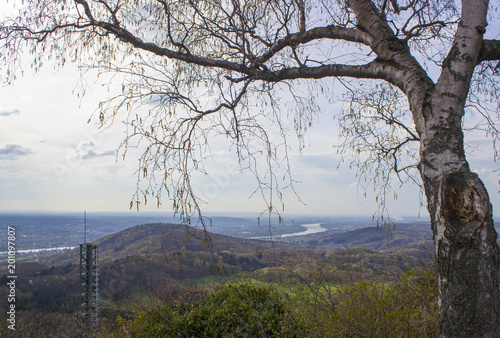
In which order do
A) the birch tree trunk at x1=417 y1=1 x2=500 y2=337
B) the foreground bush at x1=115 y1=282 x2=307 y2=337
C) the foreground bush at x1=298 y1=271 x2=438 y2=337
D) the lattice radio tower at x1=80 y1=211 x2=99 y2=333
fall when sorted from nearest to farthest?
the birch tree trunk at x1=417 y1=1 x2=500 y2=337 → the foreground bush at x1=115 y1=282 x2=307 y2=337 → the foreground bush at x1=298 y1=271 x2=438 y2=337 → the lattice radio tower at x1=80 y1=211 x2=99 y2=333

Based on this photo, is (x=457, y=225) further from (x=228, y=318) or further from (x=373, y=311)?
(x=228, y=318)

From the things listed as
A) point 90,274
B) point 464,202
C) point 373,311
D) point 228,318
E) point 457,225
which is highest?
point 464,202

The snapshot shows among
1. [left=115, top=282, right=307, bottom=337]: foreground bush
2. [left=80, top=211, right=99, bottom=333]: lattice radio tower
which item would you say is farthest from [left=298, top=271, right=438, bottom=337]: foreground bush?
[left=80, top=211, right=99, bottom=333]: lattice radio tower

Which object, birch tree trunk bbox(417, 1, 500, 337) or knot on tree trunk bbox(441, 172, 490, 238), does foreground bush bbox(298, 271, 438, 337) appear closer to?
birch tree trunk bbox(417, 1, 500, 337)

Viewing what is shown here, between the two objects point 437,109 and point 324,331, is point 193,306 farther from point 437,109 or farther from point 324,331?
point 437,109

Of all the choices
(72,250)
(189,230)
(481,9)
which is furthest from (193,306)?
(72,250)

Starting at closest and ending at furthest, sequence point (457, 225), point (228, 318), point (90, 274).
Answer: point (457, 225) → point (228, 318) → point (90, 274)

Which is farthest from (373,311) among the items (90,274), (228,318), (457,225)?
(90,274)

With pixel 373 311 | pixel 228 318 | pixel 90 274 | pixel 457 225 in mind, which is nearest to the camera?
pixel 457 225

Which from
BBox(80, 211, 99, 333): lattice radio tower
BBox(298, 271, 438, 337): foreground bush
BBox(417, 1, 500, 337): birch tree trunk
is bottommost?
BBox(80, 211, 99, 333): lattice radio tower
